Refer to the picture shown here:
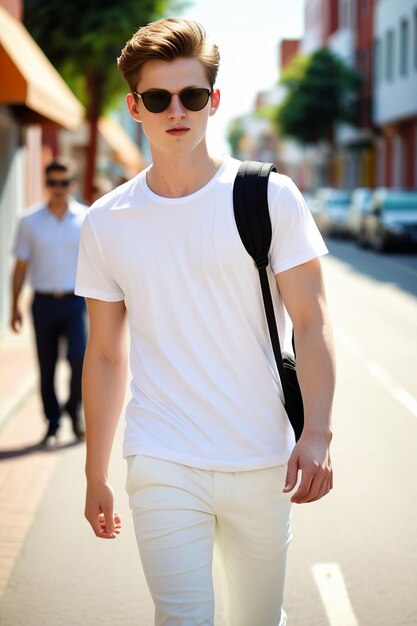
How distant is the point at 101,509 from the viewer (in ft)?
9.74

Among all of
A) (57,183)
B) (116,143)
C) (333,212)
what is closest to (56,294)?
(57,183)

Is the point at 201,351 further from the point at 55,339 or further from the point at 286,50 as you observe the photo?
the point at 286,50

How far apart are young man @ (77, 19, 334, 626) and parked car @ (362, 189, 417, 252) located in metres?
26.5

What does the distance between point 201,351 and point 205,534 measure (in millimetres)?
482

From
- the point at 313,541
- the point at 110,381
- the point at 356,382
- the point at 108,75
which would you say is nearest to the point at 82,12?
the point at 108,75

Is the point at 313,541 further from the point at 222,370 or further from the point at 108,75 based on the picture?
the point at 108,75

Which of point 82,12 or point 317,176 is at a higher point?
point 82,12

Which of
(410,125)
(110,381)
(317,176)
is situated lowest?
(317,176)

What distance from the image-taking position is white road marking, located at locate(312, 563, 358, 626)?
424 centimetres

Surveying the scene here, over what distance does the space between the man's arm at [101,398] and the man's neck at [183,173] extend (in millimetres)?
378

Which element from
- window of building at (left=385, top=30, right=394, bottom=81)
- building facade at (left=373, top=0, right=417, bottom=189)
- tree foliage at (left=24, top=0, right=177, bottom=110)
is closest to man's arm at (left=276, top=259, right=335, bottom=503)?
tree foliage at (left=24, top=0, right=177, bottom=110)

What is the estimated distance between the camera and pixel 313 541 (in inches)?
208

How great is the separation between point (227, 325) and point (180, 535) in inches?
22.0

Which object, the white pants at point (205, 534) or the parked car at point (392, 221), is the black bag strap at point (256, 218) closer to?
the white pants at point (205, 534)
